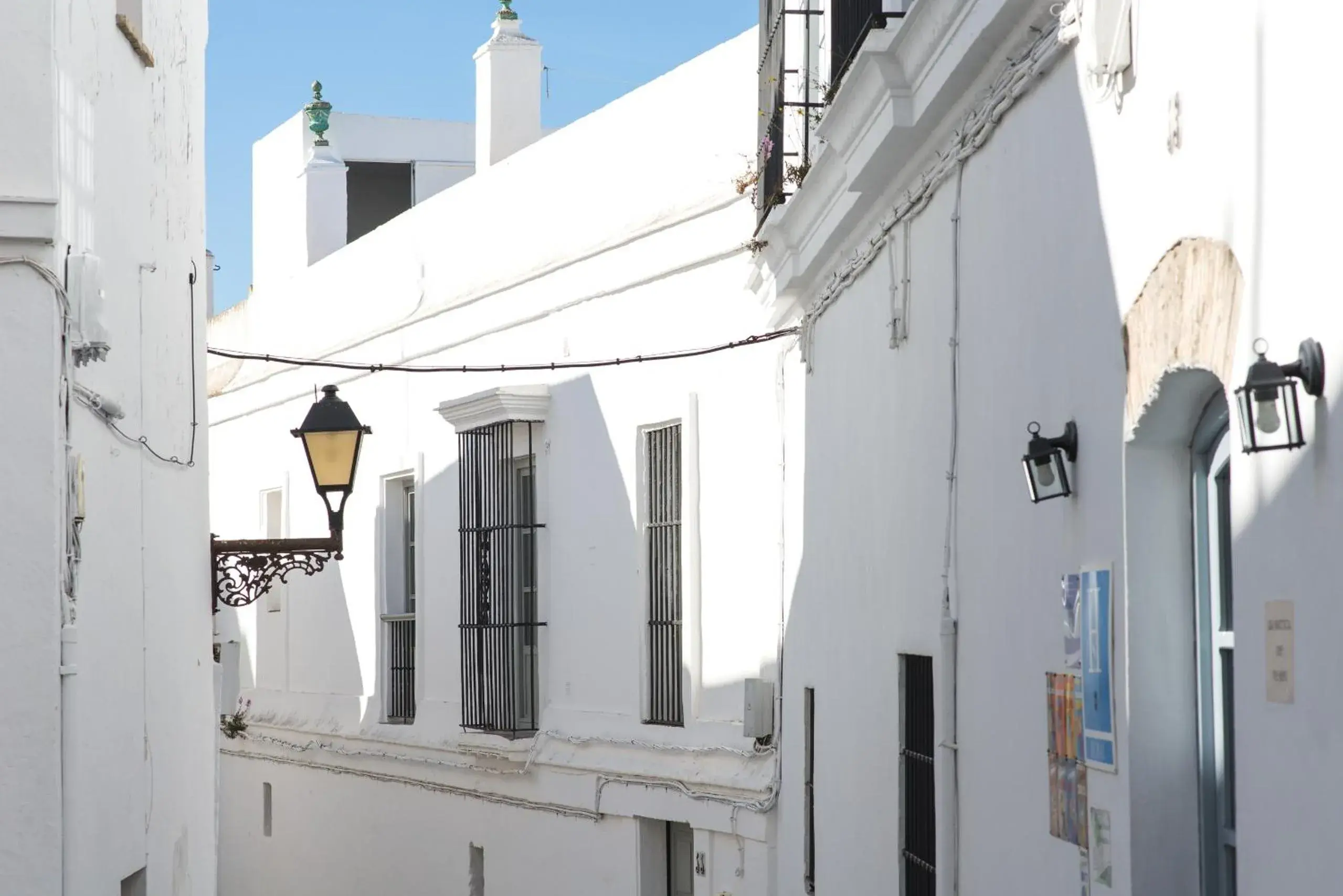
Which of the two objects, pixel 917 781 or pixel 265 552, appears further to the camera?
pixel 265 552

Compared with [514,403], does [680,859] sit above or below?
below

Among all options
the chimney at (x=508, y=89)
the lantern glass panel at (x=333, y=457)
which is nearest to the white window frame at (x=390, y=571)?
the chimney at (x=508, y=89)

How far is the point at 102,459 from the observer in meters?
6.73

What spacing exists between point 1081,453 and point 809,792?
469 centimetres

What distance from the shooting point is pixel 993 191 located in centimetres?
561

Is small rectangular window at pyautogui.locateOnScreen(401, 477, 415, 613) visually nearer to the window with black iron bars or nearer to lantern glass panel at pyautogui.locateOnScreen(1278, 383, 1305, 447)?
the window with black iron bars

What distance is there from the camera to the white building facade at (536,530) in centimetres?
1048

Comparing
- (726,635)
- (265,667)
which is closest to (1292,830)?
(726,635)

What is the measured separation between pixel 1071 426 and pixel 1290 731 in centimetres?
149

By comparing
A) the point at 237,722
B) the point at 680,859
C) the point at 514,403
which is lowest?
the point at 680,859

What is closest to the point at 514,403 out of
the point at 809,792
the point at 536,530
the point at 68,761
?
the point at 536,530

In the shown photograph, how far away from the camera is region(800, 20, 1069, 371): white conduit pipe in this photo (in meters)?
4.96

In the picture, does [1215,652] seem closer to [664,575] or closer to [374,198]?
[664,575]

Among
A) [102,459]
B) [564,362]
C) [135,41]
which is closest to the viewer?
[102,459]
